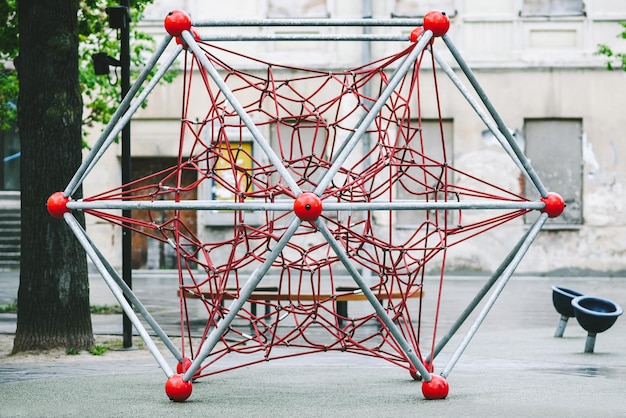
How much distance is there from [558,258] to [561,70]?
373 cm

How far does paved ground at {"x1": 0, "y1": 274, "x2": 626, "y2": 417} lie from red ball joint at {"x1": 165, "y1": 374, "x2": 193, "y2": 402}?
2.5 inches

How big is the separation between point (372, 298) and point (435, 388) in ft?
2.45

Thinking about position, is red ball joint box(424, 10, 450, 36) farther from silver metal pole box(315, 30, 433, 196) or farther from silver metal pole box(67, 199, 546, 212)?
silver metal pole box(67, 199, 546, 212)

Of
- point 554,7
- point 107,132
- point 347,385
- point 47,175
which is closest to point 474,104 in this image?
point 347,385

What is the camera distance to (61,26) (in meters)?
9.84

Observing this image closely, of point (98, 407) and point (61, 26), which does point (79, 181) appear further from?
point (61, 26)

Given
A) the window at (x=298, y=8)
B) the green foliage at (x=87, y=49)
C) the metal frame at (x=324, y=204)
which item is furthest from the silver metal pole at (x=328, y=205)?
the window at (x=298, y=8)

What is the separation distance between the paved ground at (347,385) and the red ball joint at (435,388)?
2.1 inches

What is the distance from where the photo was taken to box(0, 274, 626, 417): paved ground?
638cm

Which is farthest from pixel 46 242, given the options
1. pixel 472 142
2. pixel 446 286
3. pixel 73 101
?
pixel 472 142

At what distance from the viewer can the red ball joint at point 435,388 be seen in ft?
21.8

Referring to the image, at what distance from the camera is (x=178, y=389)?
6.63m

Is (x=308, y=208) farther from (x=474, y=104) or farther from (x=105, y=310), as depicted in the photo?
(x=105, y=310)

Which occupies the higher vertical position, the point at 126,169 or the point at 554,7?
the point at 554,7
